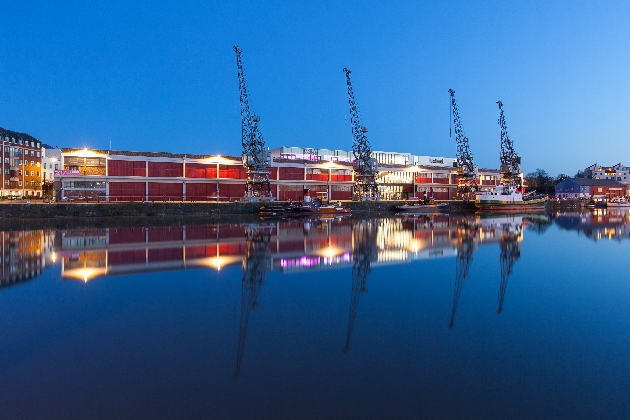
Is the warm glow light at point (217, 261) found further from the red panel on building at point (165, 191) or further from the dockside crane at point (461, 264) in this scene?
the red panel on building at point (165, 191)

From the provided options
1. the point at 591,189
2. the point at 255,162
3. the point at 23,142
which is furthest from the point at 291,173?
the point at 591,189

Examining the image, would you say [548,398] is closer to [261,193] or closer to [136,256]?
[136,256]

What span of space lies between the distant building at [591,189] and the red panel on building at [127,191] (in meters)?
91.2

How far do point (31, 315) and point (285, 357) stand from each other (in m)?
4.76

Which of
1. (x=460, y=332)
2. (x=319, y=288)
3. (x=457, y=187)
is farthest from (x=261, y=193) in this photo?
(x=460, y=332)

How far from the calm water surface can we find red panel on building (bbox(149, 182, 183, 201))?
35.5 meters

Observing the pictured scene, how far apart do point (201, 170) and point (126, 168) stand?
775 centimetres

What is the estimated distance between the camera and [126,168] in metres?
46.8

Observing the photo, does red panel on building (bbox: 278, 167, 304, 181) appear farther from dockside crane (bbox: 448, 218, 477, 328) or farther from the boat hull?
dockside crane (bbox: 448, 218, 477, 328)

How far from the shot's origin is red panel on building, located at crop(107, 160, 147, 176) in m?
46.1

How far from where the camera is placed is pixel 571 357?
217 inches

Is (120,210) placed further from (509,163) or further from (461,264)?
(509,163)

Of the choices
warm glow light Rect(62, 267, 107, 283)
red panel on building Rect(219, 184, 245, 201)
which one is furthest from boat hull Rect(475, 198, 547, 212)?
warm glow light Rect(62, 267, 107, 283)

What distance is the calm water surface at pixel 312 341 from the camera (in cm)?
430
